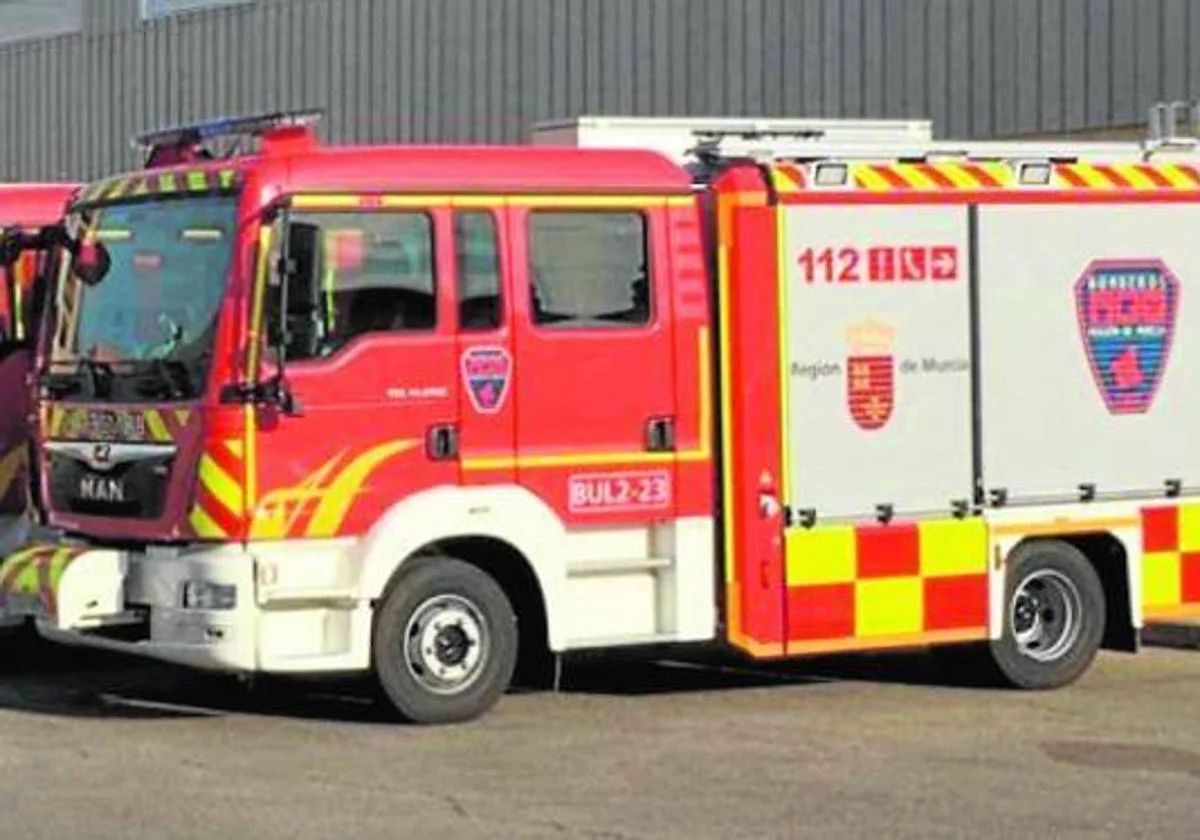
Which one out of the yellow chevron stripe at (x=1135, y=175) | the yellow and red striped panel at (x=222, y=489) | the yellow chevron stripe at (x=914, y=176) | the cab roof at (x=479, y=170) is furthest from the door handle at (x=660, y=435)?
the yellow chevron stripe at (x=1135, y=175)

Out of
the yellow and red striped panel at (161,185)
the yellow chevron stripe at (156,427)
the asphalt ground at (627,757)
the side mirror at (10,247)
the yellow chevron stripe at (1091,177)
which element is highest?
the yellow chevron stripe at (1091,177)

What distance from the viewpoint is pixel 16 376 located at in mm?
11742

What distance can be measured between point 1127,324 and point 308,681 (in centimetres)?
472

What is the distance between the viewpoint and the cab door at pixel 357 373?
32.5 ft

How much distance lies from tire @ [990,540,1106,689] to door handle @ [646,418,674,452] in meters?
2.18

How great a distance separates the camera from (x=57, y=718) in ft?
35.4

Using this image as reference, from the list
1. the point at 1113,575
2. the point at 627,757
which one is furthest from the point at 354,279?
the point at 1113,575

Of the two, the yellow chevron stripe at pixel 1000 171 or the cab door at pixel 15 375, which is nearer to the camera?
the yellow chevron stripe at pixel 1000 171

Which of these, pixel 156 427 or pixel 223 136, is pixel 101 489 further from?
pixel 223 136

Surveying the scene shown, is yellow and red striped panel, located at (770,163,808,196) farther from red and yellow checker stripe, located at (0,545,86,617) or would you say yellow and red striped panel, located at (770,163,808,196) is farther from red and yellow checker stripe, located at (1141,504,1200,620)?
red and yellow checker stripe, located at (0,545,86,617)

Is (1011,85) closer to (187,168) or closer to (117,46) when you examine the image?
(187,168)

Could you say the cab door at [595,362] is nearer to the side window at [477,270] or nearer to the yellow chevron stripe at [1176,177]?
the side window at [477,270]

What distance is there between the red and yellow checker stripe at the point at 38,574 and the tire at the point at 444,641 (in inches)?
59.0

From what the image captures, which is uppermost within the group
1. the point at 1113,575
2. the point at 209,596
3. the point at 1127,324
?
the point at 1127,324
